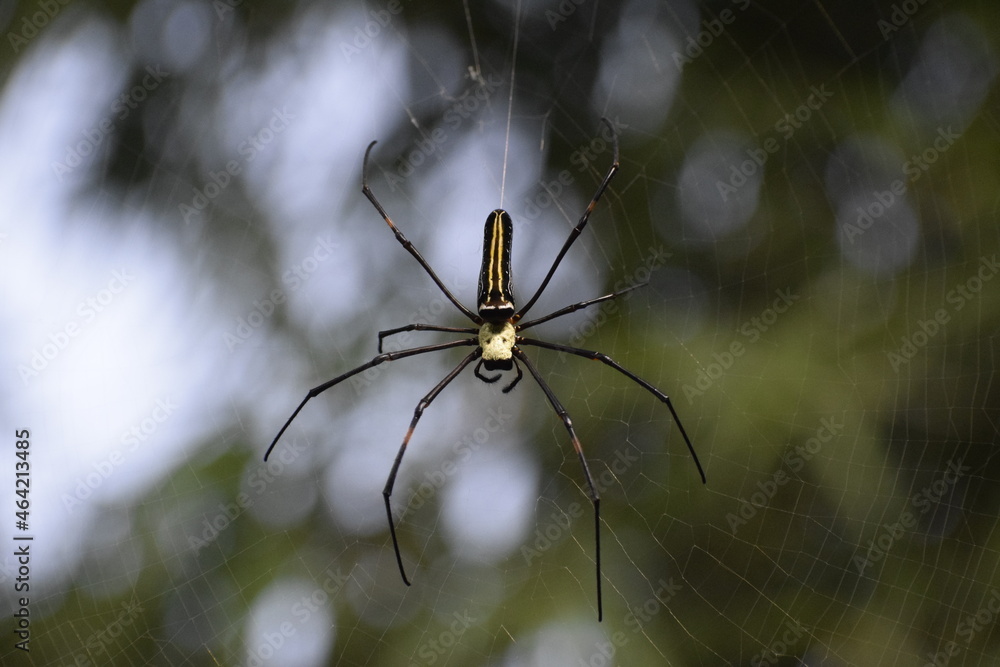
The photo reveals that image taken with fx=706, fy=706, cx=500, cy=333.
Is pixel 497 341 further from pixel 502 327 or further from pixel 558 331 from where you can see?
pixel 558 331

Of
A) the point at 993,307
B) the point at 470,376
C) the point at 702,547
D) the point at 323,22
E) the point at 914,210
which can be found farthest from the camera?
the point at 323,22

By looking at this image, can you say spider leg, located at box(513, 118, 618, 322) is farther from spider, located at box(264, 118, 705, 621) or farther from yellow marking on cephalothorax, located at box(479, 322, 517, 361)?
yellow marking on cephalothorax, located at box(479, 322, 517, 361)

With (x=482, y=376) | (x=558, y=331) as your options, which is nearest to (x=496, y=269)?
(x=482, y=376)

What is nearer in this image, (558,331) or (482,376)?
(482,376)

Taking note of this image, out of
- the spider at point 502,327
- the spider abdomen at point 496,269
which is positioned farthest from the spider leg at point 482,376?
the spider abdomen at point 496,269

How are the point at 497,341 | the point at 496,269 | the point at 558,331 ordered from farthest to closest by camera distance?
the point at 558,331 < the point at 497,341 < the point at 496,269

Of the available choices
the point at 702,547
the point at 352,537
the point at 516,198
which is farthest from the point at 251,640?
the point at 516,198

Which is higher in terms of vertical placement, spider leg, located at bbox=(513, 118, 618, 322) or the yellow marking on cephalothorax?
spider leg, located at bbox=(513, 118, 618, 322)

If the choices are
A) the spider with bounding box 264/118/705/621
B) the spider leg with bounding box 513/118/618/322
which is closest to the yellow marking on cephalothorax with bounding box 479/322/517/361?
the spider with bounding box 264/118/705/621

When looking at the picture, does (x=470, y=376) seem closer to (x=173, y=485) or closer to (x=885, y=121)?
(x=173, y=485)
